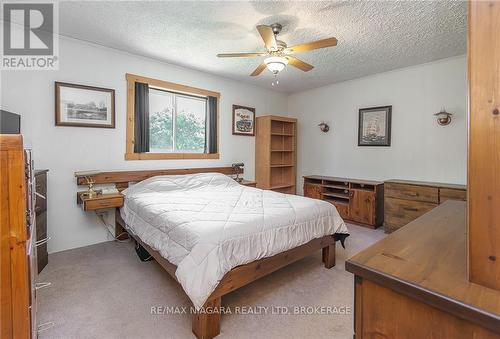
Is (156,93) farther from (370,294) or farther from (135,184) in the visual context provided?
(370,294)

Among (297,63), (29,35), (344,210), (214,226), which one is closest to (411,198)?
(344,210)

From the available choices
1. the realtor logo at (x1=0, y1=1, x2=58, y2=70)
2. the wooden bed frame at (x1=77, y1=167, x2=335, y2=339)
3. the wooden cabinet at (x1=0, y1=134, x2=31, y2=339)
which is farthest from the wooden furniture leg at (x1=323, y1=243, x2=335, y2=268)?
the realtor logo at (x1=0, y1=1, x2=58, y2=70)

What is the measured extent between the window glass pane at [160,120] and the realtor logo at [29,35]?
1.24 meters

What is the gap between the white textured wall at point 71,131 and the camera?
2799mm

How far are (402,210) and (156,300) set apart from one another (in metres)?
3.45

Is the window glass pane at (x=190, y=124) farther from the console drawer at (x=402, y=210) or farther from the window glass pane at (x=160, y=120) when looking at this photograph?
the console drawer at (x=402, y=210)

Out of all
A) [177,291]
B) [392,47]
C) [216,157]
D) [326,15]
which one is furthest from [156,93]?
[392,47]

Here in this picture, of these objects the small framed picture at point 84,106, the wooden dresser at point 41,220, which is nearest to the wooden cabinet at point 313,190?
the small framed picture at point 84,106

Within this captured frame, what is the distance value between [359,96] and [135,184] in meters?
4.06

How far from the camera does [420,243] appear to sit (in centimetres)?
107

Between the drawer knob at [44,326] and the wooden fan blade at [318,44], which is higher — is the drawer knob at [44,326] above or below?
below

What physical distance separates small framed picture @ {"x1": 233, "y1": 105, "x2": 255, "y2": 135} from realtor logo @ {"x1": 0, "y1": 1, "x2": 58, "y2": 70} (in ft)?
9.05

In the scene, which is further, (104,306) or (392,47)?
(392,47)

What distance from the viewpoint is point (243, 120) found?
4.91 m
